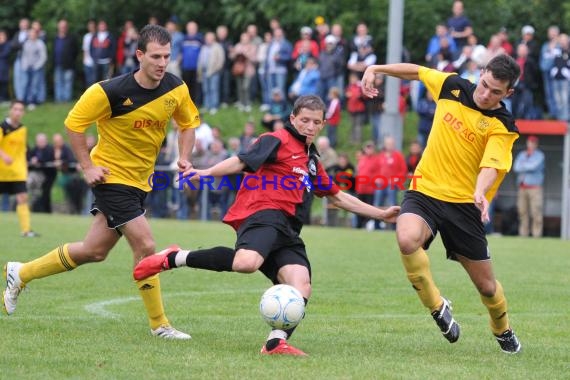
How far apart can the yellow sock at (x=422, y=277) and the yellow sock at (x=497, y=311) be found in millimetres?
353

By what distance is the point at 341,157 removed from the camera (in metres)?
22.2

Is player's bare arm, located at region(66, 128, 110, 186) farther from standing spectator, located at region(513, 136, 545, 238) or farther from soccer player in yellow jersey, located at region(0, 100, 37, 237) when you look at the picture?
standing spectator, located at region(513, 136, 545, 238)

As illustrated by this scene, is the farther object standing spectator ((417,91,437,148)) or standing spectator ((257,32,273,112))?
standing spectator ((257,32,273,112))

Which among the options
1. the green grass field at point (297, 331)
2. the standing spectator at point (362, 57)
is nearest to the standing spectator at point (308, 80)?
the standing spectator at point (362, 57)

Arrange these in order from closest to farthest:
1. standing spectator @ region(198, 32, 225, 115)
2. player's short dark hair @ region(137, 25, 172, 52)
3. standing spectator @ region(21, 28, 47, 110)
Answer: player's short dark hair @ region(137, 25, 172, 52) → standing spectator @ region(198, 32, 225, 115) → standing spectator @ region(21, 28, 47, 110)

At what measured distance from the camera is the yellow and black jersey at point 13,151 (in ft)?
55.9

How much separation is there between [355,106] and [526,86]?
140 inches

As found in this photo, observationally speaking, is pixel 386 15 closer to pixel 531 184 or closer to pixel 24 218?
pixel 531 184

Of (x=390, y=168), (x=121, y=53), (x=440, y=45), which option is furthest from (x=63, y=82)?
(x=390, y=168)

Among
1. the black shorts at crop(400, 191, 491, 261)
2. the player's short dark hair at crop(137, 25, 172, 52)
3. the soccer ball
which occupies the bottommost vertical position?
the soccer ball

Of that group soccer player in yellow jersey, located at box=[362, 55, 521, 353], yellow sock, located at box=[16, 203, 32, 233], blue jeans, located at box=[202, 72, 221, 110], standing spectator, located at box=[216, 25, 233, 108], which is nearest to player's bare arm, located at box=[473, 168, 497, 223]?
soccer player in yellow jersey, located at box=[362, 55, 521, 353]

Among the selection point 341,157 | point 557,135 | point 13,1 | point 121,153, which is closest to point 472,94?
point 121,153

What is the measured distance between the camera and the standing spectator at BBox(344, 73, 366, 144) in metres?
23.5

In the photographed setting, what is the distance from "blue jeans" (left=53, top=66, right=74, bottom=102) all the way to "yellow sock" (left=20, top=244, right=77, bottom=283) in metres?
20.9
